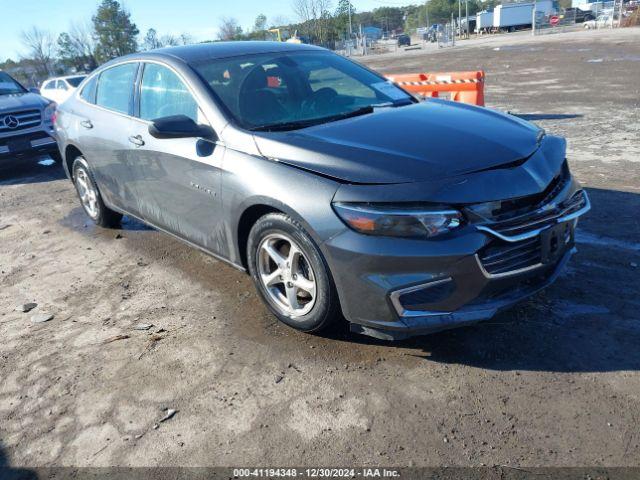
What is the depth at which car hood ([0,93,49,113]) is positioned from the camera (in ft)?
29.1

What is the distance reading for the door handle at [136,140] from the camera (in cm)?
432

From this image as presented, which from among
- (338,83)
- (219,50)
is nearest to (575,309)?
(338,83)

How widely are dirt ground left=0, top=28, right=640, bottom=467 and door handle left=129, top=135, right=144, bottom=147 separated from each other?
3.61ft

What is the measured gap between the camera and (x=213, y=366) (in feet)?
10.7

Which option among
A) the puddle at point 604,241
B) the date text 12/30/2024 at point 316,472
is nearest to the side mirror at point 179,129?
the date text 12/30/2024 at point 316,472

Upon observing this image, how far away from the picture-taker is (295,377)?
3068 mm

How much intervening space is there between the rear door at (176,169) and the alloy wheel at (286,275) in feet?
1.53

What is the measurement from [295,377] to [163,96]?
2422 mm

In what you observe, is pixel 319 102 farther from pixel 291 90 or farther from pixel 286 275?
pixel 286 275

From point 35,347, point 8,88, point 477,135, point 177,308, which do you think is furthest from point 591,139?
point 8,88

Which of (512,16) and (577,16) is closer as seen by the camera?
(577,16)

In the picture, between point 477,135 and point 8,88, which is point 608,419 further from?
point 8,88

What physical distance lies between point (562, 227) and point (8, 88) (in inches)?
409

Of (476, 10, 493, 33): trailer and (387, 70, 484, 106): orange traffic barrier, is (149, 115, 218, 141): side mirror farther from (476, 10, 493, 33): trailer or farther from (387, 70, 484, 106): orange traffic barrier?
(476, 10, 493, 33): trailer
